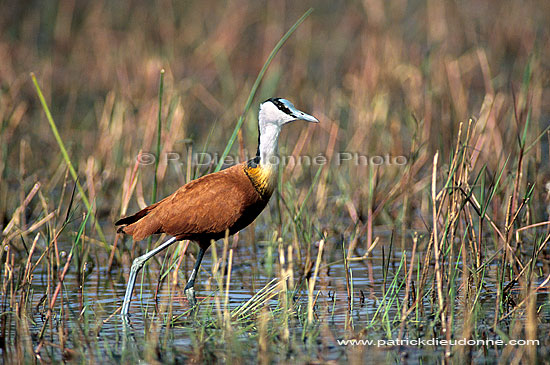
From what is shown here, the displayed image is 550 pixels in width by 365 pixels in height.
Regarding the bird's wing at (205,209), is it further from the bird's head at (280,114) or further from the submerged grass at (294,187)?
the bird's head at (280,114)

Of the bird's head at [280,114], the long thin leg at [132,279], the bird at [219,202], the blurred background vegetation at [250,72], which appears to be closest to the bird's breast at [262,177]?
the bird at [219,202]

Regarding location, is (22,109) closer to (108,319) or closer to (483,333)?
(108,319)

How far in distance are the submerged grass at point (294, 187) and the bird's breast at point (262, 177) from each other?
30 centimetres

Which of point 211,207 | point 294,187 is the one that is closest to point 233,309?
point 211,207

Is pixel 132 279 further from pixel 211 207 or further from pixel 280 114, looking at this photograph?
pixel 280 114

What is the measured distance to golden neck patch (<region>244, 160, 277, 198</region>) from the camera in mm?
5184

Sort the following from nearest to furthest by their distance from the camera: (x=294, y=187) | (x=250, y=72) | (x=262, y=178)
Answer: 1. (x=262, y=178)
2. (x=294, y=187)
3. (x=250, y=72)

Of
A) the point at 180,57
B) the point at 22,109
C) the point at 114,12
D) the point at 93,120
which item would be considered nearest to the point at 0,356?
the point at 22,109

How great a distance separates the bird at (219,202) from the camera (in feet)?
16.7

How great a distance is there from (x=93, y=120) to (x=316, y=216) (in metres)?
4.77

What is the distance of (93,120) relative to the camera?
1060cm

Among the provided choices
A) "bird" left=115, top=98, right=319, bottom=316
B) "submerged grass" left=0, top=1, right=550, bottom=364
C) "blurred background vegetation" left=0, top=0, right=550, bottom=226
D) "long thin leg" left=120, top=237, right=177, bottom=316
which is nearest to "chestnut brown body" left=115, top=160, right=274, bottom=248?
"bird" left=115, top=98, right=319, bottom=316

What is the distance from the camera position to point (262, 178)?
5.18m

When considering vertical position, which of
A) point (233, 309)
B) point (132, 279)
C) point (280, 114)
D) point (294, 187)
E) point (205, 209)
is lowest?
point (233, 309)
